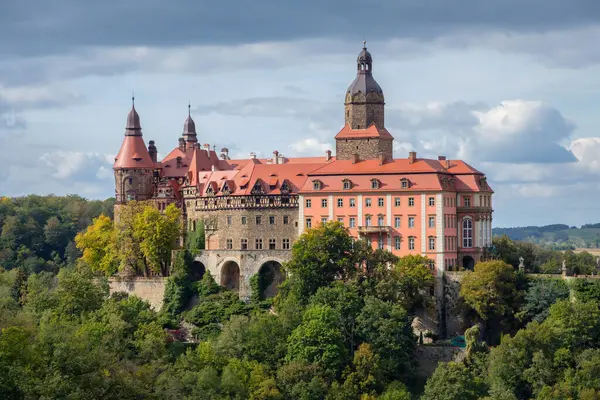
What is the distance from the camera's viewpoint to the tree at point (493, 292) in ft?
Answer: 300

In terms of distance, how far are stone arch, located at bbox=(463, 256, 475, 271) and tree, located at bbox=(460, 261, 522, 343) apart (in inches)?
196

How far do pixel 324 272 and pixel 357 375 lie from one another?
31.2 ft

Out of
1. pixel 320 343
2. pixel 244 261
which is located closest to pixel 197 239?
pixel 244 261

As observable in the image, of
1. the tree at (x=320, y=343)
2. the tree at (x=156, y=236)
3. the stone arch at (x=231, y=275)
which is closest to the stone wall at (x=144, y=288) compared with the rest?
the tree at (x=156, y=236)

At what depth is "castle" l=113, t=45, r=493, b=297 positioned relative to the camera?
97.2 meters

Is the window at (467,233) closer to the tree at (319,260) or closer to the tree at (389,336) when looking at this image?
the tree at (319,260)

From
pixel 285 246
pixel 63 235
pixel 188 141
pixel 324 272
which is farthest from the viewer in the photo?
pixel 63 235

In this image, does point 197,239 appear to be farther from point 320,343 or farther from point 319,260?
point 320,343

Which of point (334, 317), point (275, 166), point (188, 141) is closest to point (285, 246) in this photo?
point (275, 166)

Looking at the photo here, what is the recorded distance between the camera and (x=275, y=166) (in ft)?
346

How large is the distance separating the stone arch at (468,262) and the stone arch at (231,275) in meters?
15.7

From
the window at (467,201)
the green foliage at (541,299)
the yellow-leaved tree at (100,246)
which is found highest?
the window at (467,201)

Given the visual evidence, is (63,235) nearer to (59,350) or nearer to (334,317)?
(334,317)

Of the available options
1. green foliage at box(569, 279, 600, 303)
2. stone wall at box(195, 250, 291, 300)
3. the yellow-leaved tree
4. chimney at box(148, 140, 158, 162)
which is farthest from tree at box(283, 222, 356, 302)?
chimney at box(148, 140, 158, 162)
